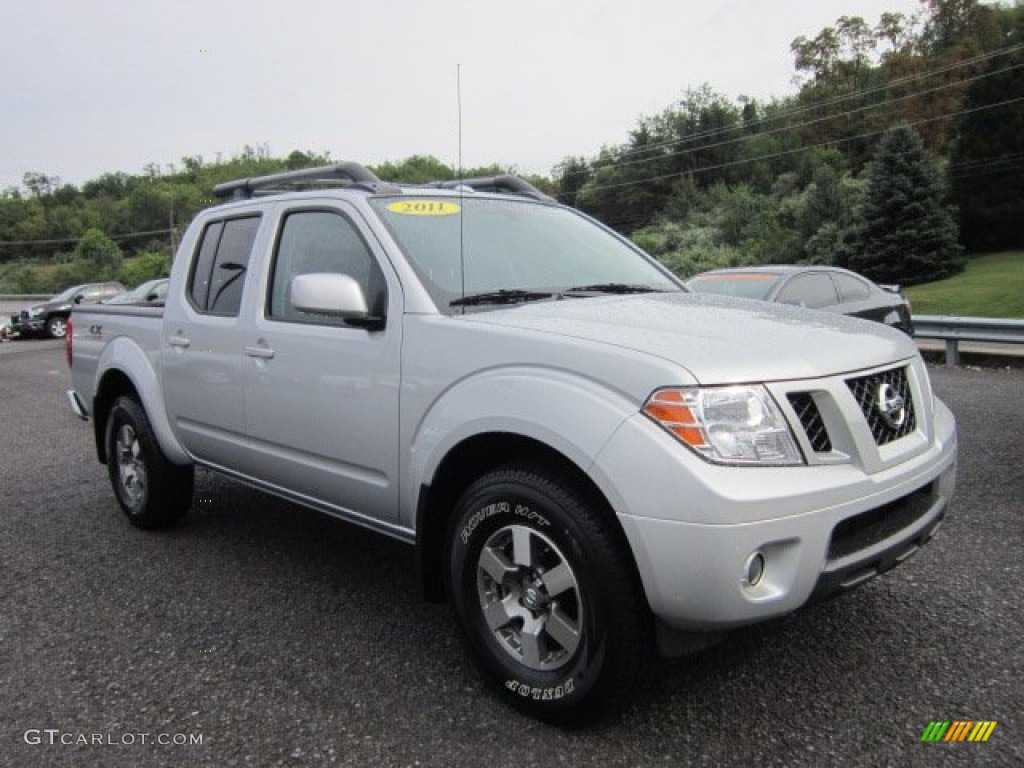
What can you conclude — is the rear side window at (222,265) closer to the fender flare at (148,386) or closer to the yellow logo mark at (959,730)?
the fender flare at (148,386)

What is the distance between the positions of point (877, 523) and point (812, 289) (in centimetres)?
714

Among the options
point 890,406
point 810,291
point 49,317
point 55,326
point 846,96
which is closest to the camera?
point 890,406

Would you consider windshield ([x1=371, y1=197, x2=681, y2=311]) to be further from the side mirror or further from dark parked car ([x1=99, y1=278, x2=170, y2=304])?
dark parked car ([x1=99, y1=278, x2=170, y2=304])

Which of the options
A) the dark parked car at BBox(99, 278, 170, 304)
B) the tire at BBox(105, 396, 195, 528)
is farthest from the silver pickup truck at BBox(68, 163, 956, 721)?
the dark parked car at BBox(99, 278, 170, 304)

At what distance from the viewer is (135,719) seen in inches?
110

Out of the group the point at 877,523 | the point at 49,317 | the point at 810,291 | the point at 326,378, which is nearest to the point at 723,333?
the point at 877,523

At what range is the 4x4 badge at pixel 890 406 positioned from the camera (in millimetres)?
2686

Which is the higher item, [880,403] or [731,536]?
[880,403]

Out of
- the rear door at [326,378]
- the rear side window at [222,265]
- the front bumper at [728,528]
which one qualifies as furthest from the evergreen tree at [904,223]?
the front bumper at [728,528]

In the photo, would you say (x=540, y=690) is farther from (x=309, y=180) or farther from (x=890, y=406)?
(x=309, y=180)

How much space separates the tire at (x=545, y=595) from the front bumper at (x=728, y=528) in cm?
12

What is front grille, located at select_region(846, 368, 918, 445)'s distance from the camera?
2623 mm

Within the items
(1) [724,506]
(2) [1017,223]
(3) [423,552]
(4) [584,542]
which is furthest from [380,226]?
(2) [1017,223]

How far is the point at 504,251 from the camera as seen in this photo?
11.5 ft
